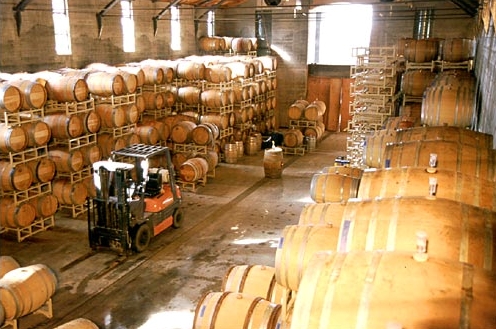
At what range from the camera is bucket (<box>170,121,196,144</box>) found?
48.9 feet

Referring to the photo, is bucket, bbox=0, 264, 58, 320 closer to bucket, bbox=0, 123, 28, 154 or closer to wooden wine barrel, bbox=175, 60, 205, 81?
bucket, bbox=0, 123, 28, 154

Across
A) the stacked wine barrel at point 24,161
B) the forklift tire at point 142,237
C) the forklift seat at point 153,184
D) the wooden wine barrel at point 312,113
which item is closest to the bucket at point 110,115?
the stacked wine barrel at point 24,161

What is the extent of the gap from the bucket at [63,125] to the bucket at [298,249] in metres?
8.42

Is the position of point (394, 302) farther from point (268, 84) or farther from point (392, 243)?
point (268, 84)

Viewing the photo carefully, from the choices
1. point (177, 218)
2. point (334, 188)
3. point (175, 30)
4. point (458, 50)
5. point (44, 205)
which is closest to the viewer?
point (334, 188)

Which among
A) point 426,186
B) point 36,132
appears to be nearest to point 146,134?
point 36,132

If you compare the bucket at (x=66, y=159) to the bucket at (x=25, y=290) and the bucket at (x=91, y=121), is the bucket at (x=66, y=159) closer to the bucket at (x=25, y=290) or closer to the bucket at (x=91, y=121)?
the bucket at (x=91, y=121)

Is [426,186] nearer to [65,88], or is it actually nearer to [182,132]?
[65,88]

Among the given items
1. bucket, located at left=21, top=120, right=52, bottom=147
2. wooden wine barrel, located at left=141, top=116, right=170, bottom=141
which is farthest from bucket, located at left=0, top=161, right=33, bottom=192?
wooden wine barrel, located at left=141, top=116, right=170, bottom=141

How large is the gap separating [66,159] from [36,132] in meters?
1.17

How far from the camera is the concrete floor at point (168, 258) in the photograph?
735 centimetres

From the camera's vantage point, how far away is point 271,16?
2234 cm

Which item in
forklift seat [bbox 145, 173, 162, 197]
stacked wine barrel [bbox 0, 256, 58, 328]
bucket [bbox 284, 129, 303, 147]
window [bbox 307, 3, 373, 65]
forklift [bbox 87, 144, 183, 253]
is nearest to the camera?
stacked wine barrel [bbox 0, 256, 58, 328]

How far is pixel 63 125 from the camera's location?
11.2 m
